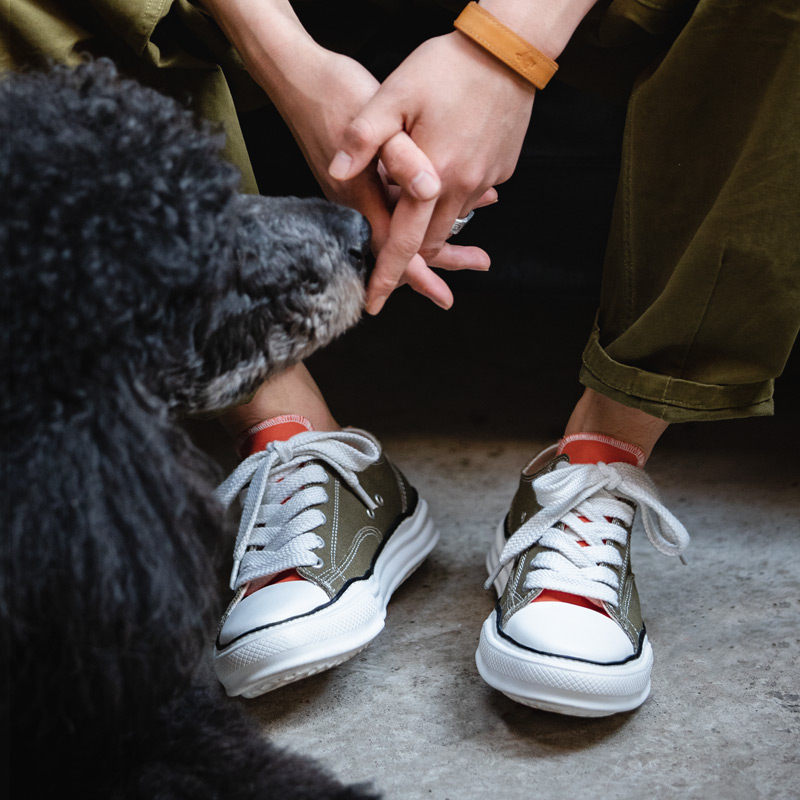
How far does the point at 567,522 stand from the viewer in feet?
3.06

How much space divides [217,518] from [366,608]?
273mm

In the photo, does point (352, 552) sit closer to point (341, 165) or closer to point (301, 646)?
point (301, 646)

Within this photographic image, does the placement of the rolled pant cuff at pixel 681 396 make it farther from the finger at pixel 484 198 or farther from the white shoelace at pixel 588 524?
the finger at pixel 484 198

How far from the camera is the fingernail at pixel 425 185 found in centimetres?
79

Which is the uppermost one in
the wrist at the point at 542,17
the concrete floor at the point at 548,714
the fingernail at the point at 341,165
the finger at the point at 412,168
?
the wrist at the point at 542,17

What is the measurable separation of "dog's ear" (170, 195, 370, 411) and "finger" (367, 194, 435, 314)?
0.06 feet

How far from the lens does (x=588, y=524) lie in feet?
3.07

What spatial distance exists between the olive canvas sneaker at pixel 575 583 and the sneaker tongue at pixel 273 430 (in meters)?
0.29

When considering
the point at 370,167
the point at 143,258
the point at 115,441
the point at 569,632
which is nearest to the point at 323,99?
the point at 370,167

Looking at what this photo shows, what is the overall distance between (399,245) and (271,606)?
1.28 ft

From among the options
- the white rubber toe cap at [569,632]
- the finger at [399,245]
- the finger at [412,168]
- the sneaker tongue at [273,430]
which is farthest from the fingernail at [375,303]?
the white rubber toe cap at [569,632]

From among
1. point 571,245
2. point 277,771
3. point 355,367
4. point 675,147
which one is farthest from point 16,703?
point 355,367

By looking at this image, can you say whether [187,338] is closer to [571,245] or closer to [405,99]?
[405,99]

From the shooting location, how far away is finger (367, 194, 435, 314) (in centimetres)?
83
